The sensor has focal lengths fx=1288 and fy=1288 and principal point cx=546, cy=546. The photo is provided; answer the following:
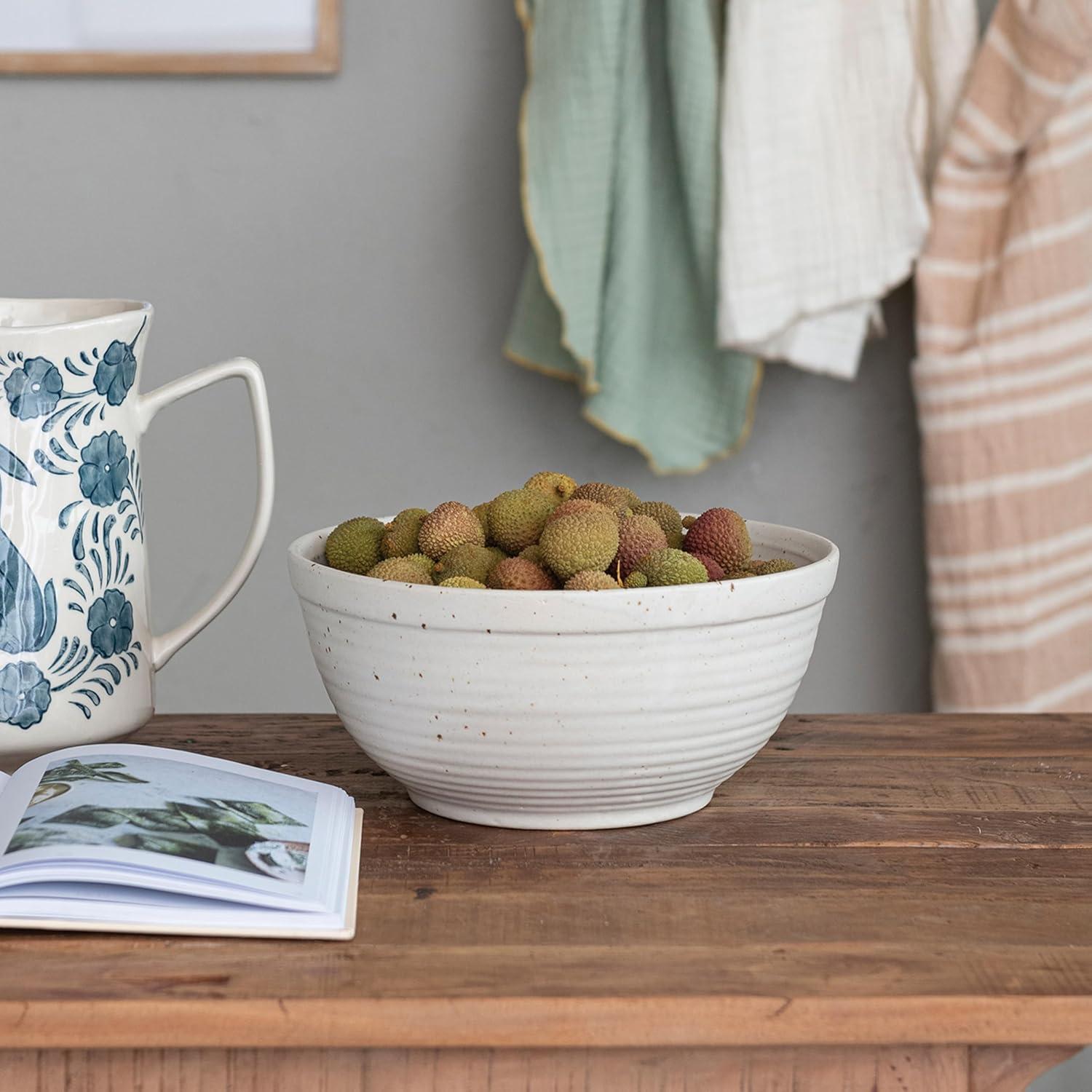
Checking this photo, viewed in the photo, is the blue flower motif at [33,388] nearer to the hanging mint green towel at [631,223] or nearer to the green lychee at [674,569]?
the green lychee at [674,569]

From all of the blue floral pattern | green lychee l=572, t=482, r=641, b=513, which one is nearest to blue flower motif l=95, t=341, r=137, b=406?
the blue floral pattern

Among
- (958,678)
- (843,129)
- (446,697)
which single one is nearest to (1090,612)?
(958,678)

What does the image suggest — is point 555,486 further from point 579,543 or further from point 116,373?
point 116,373

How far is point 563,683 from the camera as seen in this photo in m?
0.53

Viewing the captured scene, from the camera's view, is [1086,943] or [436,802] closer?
[1086,943]

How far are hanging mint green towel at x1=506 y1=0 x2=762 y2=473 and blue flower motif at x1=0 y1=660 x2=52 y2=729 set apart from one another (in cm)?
65

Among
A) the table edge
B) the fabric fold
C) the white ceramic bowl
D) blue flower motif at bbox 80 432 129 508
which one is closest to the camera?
the table edge

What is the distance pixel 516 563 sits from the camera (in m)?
0.55

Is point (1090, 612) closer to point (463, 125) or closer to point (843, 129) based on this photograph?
point (843, 129)

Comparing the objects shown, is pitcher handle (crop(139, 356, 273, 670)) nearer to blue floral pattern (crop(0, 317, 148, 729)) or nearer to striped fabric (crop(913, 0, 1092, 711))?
blue floral pattern (crop(0, 317, 148, 729))

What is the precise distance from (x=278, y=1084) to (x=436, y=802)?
0.17m

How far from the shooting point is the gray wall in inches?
Answer: 50.3

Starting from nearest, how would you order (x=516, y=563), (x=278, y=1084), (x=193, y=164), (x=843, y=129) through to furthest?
(x=278, y=1084), (x=516, y=563), (x=843, y=129), (x=193, y=164)

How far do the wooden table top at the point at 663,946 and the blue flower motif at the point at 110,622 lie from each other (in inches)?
5.7
